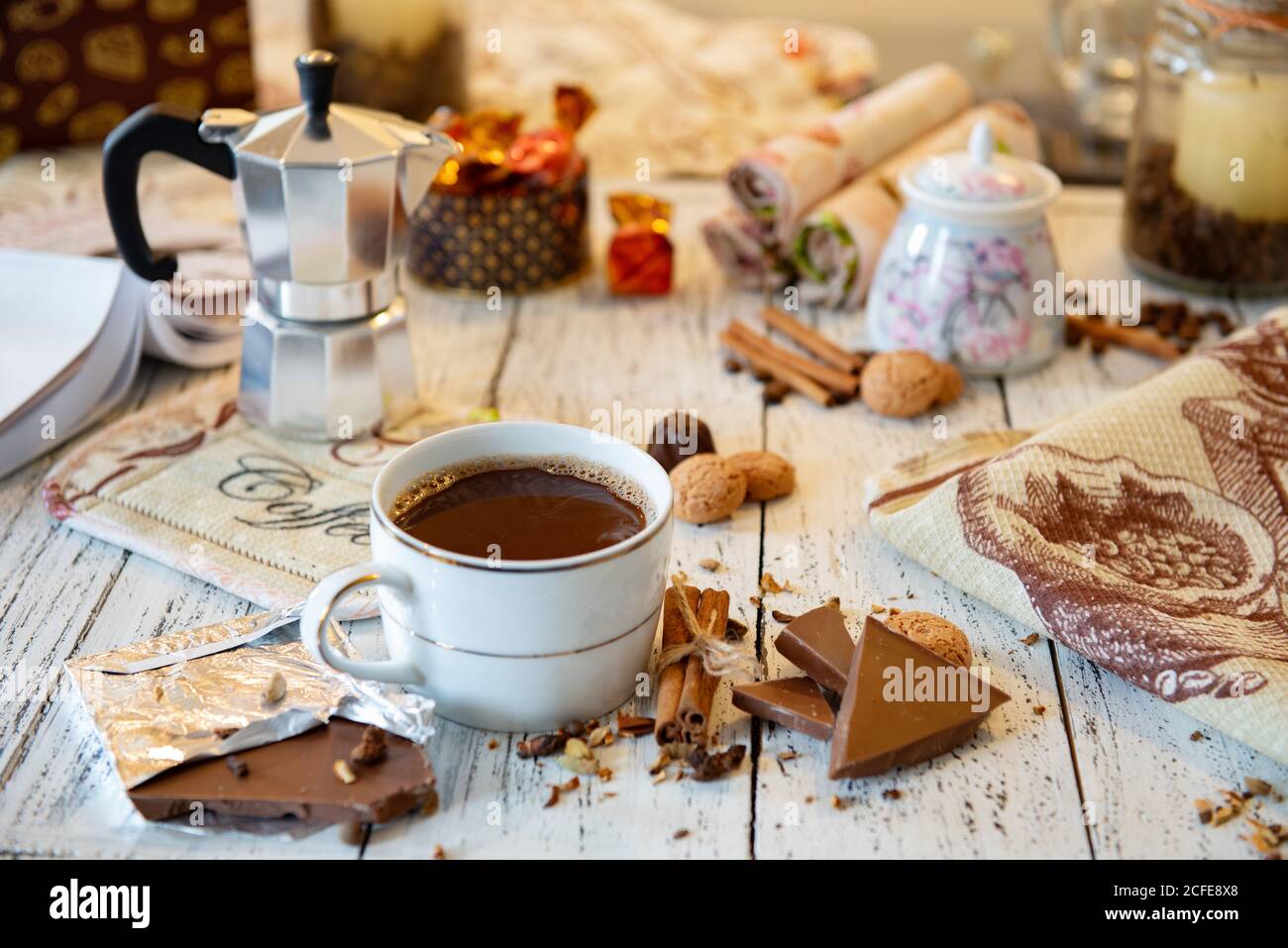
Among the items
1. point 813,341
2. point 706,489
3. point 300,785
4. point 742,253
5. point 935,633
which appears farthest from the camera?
point 742,253

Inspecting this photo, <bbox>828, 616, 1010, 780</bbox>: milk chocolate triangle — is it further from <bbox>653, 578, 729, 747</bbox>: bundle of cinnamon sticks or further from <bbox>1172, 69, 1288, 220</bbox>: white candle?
<bbox>1172, 69, 1288, 220</bbox>: white candle

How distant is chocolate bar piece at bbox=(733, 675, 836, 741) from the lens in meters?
0.76

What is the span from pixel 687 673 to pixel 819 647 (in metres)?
0.08

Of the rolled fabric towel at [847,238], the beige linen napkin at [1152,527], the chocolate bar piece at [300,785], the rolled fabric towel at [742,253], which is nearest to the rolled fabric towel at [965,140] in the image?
the rolled fabric towel at [847,238]

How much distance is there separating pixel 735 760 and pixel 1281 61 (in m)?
0.88

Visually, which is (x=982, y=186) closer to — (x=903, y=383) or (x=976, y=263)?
(x=976, y=263)

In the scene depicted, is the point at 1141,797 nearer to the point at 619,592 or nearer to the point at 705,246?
the point at 619,592

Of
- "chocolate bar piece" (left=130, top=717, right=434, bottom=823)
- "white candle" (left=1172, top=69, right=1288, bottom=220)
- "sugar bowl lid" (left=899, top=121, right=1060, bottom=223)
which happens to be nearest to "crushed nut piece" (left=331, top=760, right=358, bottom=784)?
"chocolate bar piece" (left=130, top=717, right=434, bottom=823)

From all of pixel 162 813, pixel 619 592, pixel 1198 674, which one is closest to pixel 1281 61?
pixel 1198 674

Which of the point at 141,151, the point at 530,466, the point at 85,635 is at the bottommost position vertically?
the point at 85,635

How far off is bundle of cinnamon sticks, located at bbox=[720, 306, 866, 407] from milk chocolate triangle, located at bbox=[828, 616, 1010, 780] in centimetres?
42

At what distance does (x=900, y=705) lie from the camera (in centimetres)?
74

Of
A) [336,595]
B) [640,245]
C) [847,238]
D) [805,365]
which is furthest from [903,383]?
[336,595]

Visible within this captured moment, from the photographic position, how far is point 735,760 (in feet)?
2.43
